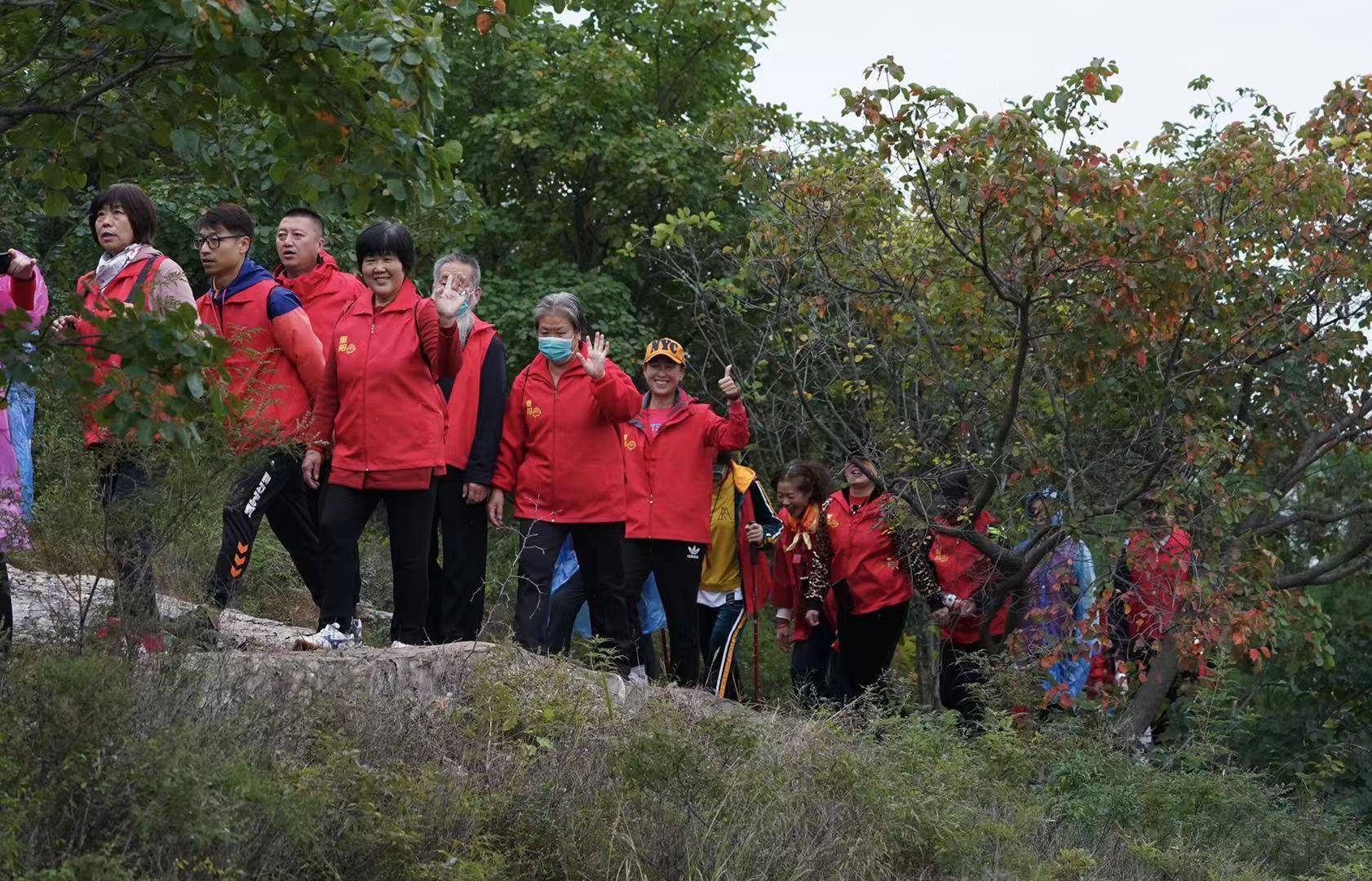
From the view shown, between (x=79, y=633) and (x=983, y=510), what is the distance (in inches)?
212

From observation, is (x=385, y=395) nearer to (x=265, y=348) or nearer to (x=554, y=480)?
(x=265, y=348)

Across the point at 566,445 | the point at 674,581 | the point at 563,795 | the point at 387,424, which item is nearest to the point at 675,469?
the point at 674,581

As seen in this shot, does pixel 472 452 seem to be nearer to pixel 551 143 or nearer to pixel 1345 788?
pixel 1345 788

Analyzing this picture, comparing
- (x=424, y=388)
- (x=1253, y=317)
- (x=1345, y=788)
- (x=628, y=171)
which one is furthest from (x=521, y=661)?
(x=628, y=171)

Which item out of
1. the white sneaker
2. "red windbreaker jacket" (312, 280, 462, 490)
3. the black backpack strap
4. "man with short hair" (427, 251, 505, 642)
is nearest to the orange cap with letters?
"man with short hair" (427, 251, 505, 642)

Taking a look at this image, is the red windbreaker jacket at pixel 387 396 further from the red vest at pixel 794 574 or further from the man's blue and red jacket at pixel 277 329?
the red vest at pixel 794 574

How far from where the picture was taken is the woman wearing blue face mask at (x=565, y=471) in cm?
793

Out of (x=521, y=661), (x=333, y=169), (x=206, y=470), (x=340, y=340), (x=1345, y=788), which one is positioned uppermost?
(x=333, y=169)

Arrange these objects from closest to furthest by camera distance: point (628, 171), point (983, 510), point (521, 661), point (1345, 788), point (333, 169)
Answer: point (333, 169)
point (521, 661)
point (983, 510)
point (1345, 788)
point (628, 171)

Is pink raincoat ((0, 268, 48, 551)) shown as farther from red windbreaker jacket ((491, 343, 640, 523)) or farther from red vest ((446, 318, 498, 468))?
red windbreaker jacket ((491, 343, 640, 523))

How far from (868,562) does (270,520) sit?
3412 mm

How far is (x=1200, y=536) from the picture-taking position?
28.1 ft

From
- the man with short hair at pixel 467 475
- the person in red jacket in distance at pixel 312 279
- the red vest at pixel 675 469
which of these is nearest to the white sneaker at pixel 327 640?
the person in red jacket in distance at pixel 312 279

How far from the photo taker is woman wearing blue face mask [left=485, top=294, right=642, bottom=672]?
7934 millimetres
